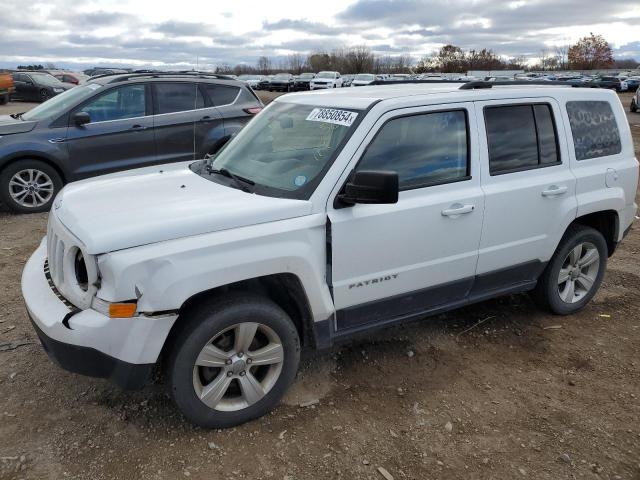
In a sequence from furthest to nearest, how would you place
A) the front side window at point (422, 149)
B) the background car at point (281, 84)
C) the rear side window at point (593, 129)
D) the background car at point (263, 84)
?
the background car at point (263, 84) < the background car at point (281, 84) < the rear side window at point (593, 129) < the front side window at point (422, 149)

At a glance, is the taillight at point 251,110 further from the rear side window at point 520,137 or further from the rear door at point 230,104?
the rear side window at point 520,137

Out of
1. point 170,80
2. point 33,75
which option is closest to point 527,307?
point 170,80

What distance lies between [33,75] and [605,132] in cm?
2574

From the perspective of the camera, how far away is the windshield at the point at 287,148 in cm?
324

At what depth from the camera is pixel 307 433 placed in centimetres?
309

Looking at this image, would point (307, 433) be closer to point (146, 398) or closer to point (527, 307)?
point (146, 398)

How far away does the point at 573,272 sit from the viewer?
457 cm

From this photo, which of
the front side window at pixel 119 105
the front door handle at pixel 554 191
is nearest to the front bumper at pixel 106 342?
the front door handle at pixel 554 191

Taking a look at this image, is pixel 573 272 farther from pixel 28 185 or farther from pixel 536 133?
pixel 28 185

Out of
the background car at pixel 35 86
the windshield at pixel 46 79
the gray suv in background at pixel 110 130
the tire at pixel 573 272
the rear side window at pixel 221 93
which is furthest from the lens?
the windshield at pixel 46 79

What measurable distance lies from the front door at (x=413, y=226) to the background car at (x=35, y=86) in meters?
23.8

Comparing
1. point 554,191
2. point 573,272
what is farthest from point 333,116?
point 573,272

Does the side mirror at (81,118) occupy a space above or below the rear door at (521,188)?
above

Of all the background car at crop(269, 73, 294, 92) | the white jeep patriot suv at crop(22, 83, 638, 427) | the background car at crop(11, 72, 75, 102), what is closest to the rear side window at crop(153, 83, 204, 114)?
the white jeep patriot suv at crop(22, 83, 638, 427)
